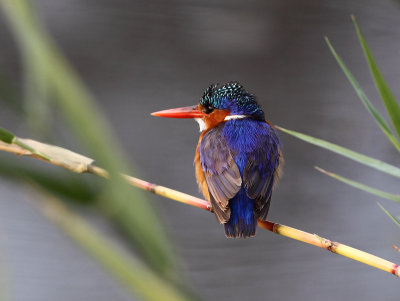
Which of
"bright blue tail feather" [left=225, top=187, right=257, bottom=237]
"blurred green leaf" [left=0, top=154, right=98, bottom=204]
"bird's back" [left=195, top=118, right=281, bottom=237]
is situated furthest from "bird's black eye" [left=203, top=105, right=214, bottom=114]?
"blurred green leaf" [left=0, top=154, right=98, bottom=204]

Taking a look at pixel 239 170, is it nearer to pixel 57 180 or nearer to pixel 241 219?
pixel 241 219

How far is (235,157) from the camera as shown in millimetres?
1448

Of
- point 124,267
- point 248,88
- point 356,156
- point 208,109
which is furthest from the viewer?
point 248,88

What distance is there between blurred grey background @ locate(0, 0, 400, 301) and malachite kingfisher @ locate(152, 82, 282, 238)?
0.66m

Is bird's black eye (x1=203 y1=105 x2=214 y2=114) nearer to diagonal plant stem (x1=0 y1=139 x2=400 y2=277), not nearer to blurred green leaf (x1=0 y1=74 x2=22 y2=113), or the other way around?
diagonal plant stem (x1=0 y1=139 x2=400 y2=277)

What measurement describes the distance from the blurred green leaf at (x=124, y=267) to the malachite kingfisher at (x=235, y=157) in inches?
35.7

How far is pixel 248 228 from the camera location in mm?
1307

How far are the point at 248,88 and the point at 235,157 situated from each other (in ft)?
3.07

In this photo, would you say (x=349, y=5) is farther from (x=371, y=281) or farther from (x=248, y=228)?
(x=248, y=228)

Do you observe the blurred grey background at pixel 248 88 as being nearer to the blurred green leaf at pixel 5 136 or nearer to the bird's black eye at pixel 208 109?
the bird's black eye at pixel 208 109

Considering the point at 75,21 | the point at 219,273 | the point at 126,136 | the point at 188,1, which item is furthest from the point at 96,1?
the point at 219,273

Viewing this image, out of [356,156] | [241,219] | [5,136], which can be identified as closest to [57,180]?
[5,136]

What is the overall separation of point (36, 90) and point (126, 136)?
1941mm

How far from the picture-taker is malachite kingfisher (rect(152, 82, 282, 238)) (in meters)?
1.33
